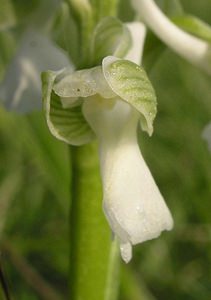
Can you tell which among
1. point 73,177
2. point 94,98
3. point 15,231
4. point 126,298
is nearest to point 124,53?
point 94,98

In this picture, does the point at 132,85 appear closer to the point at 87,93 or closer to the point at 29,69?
the point at 87,93

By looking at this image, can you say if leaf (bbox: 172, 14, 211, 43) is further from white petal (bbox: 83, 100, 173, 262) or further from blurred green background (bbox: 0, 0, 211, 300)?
blurred green background (bbox: 0, 0, 211, 300)

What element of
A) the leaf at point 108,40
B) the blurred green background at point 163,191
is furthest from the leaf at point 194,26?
the blurred green background at point 163,191

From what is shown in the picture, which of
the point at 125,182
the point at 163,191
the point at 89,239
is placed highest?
the point at 125,182

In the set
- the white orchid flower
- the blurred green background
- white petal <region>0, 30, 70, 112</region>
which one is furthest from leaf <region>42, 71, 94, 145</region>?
the blurred green background

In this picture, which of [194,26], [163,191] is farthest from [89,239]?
[163,191]

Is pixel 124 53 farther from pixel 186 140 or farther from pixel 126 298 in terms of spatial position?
pixel 186 140

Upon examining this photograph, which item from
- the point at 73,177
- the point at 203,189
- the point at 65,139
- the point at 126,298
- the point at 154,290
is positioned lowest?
the point at 154,290
